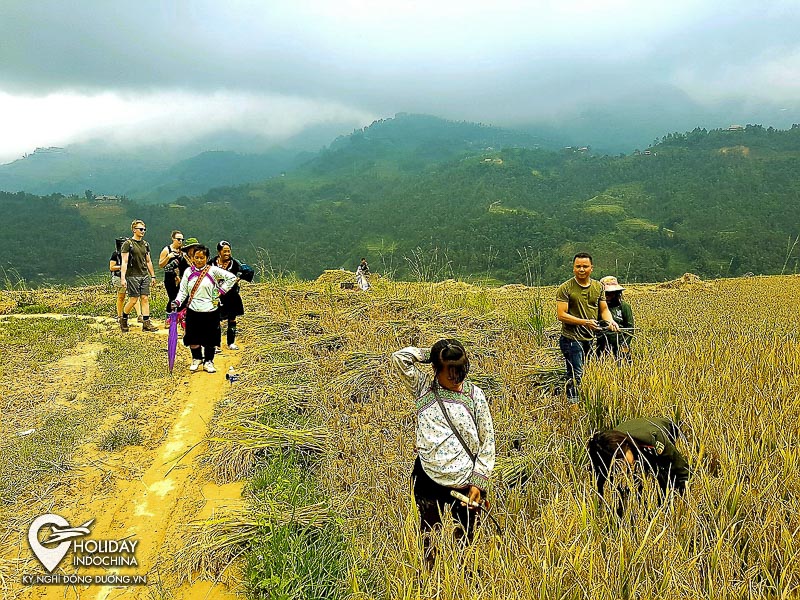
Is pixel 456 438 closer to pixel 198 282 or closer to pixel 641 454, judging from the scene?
pixel 641 454

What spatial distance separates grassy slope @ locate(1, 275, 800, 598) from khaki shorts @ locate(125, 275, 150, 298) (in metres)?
2.42

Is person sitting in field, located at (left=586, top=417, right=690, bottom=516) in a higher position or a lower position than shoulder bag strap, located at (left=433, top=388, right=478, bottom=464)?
lower

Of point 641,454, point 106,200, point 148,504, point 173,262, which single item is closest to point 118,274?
point 173,262

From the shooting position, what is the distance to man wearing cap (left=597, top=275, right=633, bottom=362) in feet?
15.9

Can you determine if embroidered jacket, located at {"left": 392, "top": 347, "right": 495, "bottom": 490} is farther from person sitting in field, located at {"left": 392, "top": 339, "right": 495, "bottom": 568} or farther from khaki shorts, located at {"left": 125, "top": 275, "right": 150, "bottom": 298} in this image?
khaki shorts, located at {"left": 125, "top": 275, "right": 150, "bottom": 298}

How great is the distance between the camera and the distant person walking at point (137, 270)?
7.41m

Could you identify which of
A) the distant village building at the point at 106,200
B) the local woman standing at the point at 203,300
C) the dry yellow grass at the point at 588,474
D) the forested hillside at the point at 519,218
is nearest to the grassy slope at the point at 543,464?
the dry yellow grass at the point at 588,474

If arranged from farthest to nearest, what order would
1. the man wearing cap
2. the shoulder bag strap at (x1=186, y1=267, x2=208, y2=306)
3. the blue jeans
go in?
the shoulder bag strap at (x1=186, y1=267, x2=208, y2=306)
the man wearing cap
the blue jeans

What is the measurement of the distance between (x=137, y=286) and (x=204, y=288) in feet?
8.62

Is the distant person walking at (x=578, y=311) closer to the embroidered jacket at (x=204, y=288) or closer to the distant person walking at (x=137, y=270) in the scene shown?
the embroidered jacket at (x=204, y=288)

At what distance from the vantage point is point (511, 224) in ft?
287

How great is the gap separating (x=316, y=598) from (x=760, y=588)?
189 centimetres

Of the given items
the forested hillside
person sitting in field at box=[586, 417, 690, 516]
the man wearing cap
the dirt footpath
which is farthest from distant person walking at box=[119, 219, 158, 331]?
the forested hillside

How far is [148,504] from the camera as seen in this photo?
129 inches
